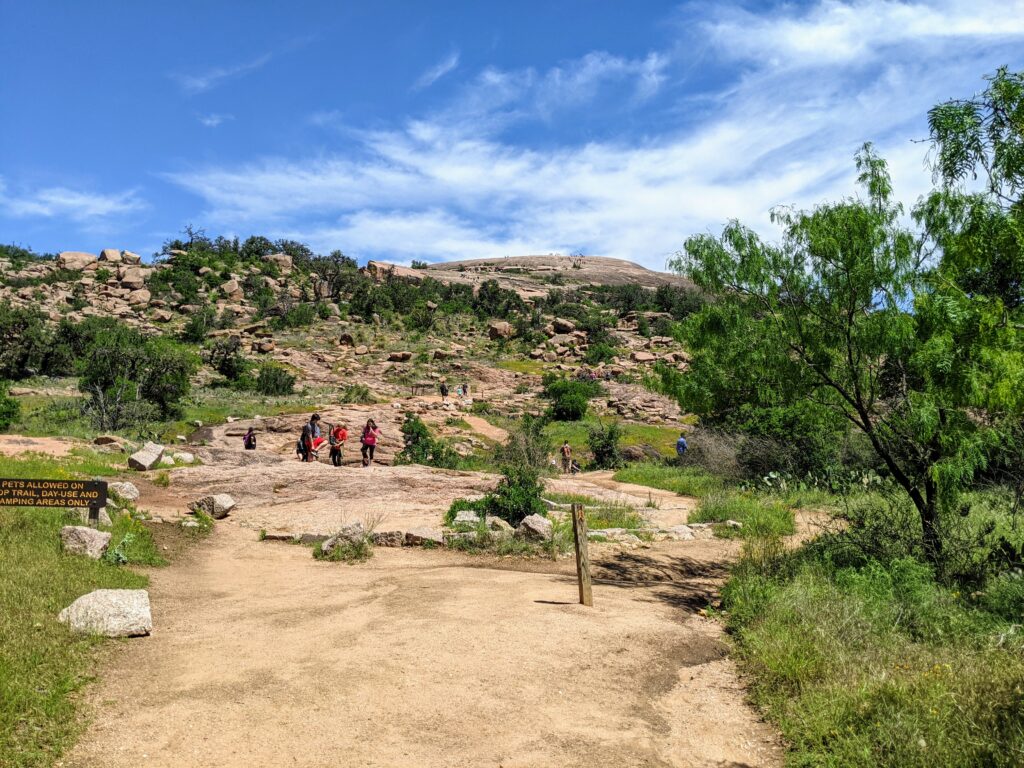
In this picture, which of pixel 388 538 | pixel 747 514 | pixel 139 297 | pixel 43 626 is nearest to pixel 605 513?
pixel 747 514

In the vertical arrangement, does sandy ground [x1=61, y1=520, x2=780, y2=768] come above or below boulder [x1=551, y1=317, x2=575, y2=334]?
below

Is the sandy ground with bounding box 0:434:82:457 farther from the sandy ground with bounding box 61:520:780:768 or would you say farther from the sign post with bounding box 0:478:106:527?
the sandy ground with bounding box 61:520:780:768

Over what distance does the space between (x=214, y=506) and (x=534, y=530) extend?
20.8 feet

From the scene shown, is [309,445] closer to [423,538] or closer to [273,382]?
[423,538]

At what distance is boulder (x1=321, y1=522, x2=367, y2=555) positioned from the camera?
11.2 metres

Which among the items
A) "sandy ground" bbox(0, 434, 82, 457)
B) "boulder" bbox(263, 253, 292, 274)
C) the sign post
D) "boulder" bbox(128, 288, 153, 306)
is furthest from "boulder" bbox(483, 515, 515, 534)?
"boulder" bbox(263, 253, 292, 274)

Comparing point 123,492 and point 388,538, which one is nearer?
point 388,538

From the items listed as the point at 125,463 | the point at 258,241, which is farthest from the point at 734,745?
the point at 258,241

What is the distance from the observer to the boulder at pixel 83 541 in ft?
29.7

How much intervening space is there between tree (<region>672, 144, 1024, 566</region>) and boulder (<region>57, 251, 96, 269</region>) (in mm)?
72015

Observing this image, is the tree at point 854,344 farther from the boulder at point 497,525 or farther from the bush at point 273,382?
the bush at point 273,382

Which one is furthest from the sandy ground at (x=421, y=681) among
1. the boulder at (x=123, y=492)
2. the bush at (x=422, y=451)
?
the bush at (x=422, y=451)

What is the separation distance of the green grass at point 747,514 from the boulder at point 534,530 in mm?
3538

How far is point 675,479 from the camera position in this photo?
21.2 meters
